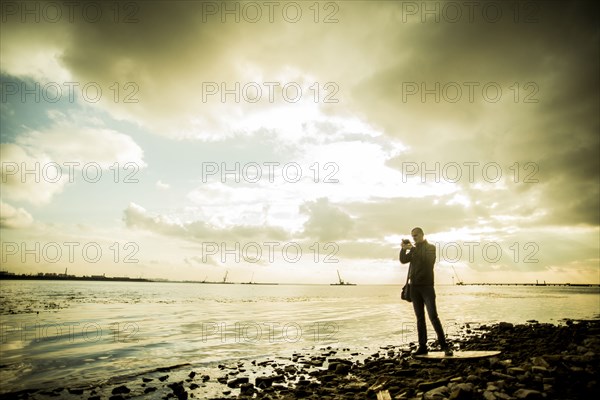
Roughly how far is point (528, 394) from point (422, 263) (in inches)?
186

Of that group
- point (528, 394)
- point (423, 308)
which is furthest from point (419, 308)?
point (528, 394)

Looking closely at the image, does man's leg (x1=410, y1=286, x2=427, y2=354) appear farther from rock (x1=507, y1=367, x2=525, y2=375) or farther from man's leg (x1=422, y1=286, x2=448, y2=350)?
rock (x1=507, y1=367, x2=525, y2=375)

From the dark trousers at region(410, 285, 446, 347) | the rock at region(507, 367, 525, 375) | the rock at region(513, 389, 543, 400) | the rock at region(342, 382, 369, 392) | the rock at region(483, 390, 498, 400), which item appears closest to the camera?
the rock at region(513, 389, 543, 400)

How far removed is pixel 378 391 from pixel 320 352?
7.94 metres

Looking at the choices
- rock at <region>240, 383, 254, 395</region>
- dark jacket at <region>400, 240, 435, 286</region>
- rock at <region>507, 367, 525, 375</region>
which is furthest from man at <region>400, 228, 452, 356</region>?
rock at <region>240, 383, 254, 395</region>

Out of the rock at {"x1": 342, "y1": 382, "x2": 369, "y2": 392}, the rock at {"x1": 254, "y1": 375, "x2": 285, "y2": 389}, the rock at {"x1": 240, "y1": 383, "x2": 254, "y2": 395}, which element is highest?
the rock at {"x1": 342, "y1": 382, "x2": 369, "y2": 392}

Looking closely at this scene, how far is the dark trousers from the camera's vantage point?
1046cm

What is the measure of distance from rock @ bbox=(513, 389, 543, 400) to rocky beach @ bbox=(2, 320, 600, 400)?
12mm

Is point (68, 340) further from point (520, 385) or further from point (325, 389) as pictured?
point (520, 385)

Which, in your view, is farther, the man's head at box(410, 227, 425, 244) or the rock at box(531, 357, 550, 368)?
the man's head at box(410, 227, 425, 244)

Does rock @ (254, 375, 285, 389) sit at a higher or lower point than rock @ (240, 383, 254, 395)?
lower

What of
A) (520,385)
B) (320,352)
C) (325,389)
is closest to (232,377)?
(325,389)

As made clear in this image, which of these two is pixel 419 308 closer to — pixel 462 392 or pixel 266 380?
pixel 462 392

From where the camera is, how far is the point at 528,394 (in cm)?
639
